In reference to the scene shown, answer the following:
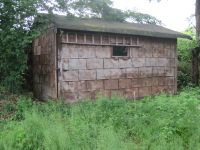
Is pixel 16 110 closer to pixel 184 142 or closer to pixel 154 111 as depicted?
pixel 154 111

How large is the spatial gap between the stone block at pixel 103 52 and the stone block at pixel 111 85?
104 cm

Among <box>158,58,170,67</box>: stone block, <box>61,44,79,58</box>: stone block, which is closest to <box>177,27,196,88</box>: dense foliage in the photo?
<box>158,58,170,67</box>: stone block

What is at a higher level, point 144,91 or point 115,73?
point 115,73

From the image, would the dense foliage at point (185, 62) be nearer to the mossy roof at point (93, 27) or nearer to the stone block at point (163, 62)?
the stone block at point (163, 62)

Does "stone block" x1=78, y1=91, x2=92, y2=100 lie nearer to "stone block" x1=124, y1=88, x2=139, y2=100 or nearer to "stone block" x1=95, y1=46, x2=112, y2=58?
"stone block" x1=95, y1=46, x2=112, y2=58

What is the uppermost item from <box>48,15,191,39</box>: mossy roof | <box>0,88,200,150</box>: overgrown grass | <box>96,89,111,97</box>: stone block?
<box>48,15,191,39</box>: mossy roof

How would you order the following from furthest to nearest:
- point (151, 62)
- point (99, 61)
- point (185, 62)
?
point (185, 62)
point (151, 62)
point (99, 61)

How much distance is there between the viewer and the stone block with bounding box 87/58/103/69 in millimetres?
10844

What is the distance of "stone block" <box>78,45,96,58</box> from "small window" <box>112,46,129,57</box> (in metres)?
1.03

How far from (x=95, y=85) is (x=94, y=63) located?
0.86 metres

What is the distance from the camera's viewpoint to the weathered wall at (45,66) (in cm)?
1064

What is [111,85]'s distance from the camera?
11.4 meters

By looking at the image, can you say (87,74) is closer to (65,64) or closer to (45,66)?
(65,64)

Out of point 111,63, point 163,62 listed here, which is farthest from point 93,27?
point 163,62
